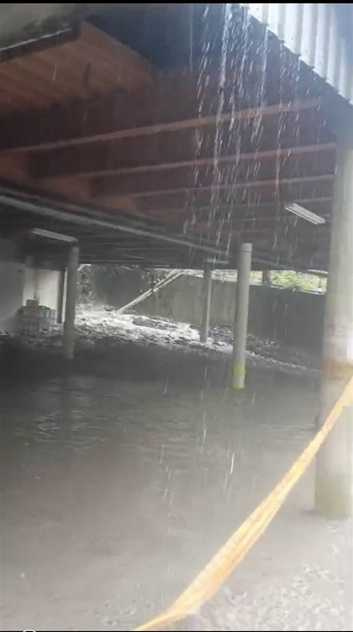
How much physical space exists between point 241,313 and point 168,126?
29.9 feet

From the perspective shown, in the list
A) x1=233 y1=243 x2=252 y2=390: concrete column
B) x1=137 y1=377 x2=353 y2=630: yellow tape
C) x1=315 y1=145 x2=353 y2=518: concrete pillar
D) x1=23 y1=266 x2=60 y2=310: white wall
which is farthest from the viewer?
x1=23 y1=266 x2=60 y2=310: white wall

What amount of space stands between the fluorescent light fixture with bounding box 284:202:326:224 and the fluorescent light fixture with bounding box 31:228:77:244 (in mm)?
7297

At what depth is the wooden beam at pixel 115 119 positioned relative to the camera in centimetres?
614

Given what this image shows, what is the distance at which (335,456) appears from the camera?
17.6 ft

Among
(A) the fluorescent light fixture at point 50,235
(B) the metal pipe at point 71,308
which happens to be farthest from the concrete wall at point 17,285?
(A) the fluorescent light fixture at point 50,235

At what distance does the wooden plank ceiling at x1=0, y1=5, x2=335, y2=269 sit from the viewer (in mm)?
5013

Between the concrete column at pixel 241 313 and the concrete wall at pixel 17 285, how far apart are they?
8.91m

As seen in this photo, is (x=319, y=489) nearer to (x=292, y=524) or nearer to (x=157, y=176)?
(x=292, y=524)

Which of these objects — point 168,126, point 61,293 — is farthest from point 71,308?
point 168,126

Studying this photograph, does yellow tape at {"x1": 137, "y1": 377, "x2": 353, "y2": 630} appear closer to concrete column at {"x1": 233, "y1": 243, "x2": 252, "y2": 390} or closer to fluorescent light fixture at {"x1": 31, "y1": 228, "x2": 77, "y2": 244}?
concrete column at {"x1": 233, "y1": 243, "x2": 252, "y2": 390}

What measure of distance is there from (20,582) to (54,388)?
8684mm

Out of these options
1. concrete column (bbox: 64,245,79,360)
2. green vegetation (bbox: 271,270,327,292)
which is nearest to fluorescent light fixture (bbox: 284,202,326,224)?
concrete column (bbox: 64,245,79,360)

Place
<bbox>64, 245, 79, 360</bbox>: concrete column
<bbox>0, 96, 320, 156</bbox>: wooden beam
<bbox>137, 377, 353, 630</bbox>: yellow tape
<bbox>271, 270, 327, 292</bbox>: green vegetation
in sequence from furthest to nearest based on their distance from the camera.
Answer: <bbox>271, 270, 327, 292</bbox>: green vegetation < <bbox>64, 245, 79, 360</bbox>: concrete column < <bbox>0, 96, 320, 156</bbox>: wooden beam < <bbox>137, 377, 353, 630</bbox>: yellow tape

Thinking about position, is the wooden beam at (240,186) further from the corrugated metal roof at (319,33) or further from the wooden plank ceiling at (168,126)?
the corrugated metal roof at (319,33)
